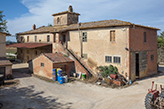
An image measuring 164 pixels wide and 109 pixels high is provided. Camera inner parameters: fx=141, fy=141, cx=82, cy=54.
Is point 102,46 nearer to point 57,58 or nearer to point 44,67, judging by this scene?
point 57,58

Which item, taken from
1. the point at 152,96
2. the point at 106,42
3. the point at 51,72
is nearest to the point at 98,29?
the point at 106,42

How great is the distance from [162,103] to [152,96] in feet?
Result: 2.18

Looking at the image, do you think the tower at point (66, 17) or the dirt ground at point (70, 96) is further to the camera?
the tower at point (66, 17)

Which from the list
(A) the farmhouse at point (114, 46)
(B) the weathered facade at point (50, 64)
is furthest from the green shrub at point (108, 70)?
(B) the weathered facade at point (50, 64)

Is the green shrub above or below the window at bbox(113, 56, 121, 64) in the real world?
below

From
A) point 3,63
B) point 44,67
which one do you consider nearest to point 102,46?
point 44,67

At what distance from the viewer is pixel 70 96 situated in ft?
39.4

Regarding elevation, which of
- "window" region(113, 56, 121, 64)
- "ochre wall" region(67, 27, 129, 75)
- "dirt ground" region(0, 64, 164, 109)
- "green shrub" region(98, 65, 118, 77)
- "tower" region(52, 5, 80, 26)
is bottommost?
"dirt ground" region(0, 64, 164, 109)

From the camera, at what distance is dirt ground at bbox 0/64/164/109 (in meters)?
10.0

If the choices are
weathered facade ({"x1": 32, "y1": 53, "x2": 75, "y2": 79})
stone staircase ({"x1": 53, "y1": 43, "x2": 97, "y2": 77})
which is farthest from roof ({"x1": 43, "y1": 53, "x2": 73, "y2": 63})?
stone staircase ({"x1": 53, "y1": 43, "x2": 97, "y2": 77})

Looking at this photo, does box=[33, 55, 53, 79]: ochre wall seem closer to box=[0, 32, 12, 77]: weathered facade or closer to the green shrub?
box=[0, 32, 12, 77]: weathered facade

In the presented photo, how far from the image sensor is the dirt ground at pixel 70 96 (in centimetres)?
1004

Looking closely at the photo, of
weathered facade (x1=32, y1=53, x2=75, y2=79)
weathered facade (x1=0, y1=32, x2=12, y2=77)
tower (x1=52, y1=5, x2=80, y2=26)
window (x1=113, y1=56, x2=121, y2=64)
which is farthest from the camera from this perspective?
tower (x1=52, y1=5, x2=80, y2=26)

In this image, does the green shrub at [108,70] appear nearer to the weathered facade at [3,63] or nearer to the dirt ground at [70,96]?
the dirt ground at [70,96]
